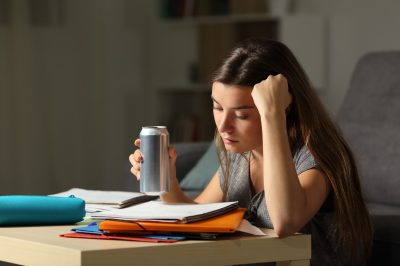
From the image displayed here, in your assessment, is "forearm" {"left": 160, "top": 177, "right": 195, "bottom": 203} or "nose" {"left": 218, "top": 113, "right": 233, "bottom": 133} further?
"forearm" {"left": 160, "top": 177, "right": 195, "bottom": 203}

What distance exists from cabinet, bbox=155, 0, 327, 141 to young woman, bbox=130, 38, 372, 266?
7.31ft

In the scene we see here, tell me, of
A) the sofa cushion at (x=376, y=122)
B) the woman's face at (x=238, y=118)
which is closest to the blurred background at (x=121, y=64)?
the sofa cushion at (x=376, y=122)

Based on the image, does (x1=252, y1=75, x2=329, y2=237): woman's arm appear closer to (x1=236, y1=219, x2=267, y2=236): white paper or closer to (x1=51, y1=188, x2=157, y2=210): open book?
(x1=236, y1=219, x2=267, y2=236): white paper

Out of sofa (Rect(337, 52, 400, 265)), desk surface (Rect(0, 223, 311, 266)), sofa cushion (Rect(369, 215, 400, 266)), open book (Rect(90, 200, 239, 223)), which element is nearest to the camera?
desk surface (Rect(0, 223, 311, 266))

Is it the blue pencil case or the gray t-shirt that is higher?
the blue pencil case

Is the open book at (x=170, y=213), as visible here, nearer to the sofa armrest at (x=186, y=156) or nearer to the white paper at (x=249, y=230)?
the white paper at (x=249, y=230)

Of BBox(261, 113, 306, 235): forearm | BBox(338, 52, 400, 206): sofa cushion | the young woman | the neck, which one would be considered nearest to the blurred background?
BBox(338, 52, 400, 206): sofa cushion

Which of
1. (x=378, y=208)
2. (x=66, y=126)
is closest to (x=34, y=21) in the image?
(x=66, y=126)

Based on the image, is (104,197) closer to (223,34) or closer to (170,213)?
(170,213)

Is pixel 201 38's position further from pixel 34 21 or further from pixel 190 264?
pixel 190 264

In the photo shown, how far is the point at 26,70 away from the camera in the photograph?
418cm

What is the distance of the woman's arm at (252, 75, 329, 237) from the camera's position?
159cm

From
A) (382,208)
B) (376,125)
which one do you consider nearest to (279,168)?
(382,208)

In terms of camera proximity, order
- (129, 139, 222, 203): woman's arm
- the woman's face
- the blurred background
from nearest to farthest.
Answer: the woman's face → (129, 139, 222, 203): woman's arm → the blurred background
